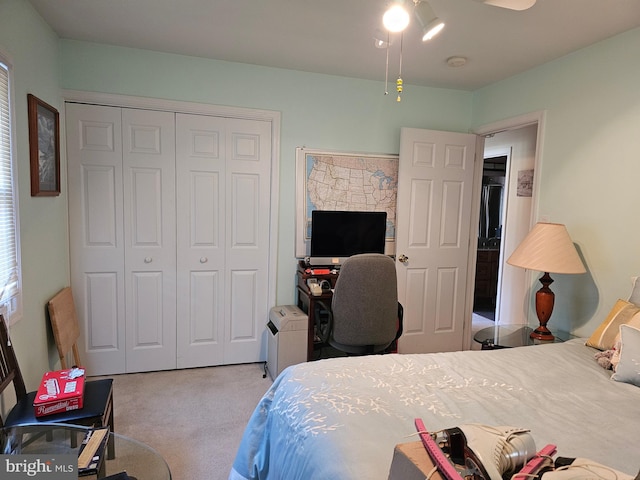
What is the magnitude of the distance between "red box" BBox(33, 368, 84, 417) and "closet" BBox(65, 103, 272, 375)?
1.21 m

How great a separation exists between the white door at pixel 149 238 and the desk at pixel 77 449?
5.32ft

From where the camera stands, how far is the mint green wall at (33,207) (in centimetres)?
208

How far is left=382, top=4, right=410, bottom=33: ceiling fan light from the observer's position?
1.53m

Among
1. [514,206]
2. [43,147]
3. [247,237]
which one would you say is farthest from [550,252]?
[43,147]

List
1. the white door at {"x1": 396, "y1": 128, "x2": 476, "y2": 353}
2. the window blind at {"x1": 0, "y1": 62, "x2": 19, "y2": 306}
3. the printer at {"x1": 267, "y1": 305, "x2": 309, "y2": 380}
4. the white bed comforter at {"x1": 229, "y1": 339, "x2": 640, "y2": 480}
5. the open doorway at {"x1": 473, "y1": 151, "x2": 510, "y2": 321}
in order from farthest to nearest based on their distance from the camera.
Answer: the open doorway at {"x1": 473, "y1": 151, "x2": 510, "y2": 321}
the white door at {"x1": 396, "y1": 128, "x2": 476, "y2": 353}
the printer at {"x1": 267, "y1": 305, "x2": 309, "y2": 380}
the window blind at {"x1": 0, "y1": 62, "x2": 19, "y2": 306}
the white bed comforter at {"x1": 229, "y1": 339, "x2": 640, "y2": 480}

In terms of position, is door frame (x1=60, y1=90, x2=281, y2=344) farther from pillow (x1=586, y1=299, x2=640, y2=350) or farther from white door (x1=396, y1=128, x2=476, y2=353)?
pillow (x1=586, y1=299, x2=640, y2=350)

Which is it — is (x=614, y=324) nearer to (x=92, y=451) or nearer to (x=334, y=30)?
(x=334, y=30)

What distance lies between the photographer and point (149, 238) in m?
3.12

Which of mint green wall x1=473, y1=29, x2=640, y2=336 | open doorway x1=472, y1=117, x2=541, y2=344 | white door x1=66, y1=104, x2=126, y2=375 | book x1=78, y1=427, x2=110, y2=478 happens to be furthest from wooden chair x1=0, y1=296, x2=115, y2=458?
open doorway x1=472, y1=117, x2=541, y2=344

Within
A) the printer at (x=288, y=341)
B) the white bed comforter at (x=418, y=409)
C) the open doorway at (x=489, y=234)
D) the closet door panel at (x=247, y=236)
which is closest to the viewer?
the white bed comforter at (x=418, y=409)

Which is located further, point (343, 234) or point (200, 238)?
point (343, 234)

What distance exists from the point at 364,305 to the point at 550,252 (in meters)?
1.19

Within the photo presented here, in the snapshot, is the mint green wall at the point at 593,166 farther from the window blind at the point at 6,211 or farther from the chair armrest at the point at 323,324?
the window blind at the point at 6,211

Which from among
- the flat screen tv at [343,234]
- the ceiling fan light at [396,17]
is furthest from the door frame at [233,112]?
the ceiling fan light at [396,17]
